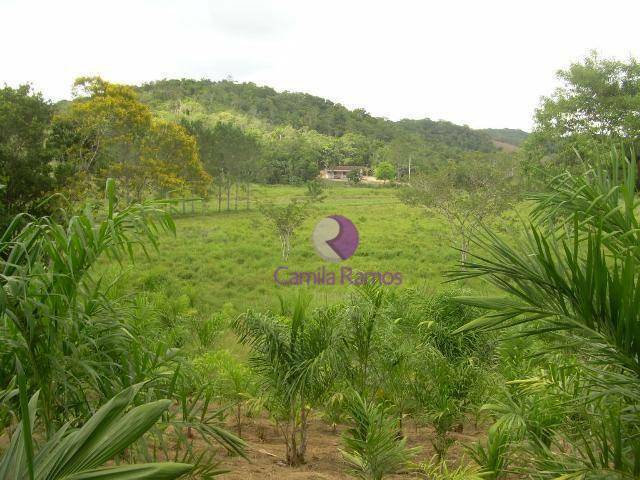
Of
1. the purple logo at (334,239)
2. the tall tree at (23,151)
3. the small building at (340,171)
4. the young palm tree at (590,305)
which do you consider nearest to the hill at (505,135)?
the small building at (340,171)

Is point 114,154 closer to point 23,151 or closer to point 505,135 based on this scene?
point 23,151

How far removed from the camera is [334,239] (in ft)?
64.1

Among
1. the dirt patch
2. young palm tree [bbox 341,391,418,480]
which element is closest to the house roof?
the dirt patch

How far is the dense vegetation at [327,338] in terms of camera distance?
6.58 feet

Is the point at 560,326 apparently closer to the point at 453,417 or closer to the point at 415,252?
the point at 453,417

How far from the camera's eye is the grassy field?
1349cm

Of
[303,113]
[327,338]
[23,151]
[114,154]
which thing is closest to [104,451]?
[327,338]

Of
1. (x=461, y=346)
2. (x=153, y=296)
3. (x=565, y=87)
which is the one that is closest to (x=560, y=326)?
(x=461, y=346)

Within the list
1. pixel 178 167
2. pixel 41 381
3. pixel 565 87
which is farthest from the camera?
pixel 178 167

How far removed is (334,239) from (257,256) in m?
3.17

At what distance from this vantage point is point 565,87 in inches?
613

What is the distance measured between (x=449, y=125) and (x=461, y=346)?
53903 mm

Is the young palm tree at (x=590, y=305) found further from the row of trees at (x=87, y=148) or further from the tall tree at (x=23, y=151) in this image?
the tall tree at (x=23, y=151)

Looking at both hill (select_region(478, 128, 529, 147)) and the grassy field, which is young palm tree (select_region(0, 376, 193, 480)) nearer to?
the grassy field
